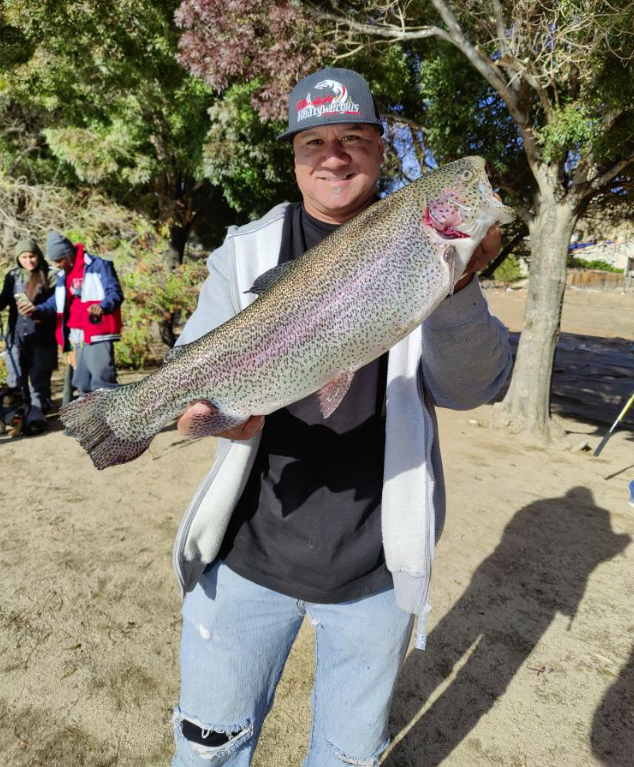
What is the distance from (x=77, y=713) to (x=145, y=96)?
1260 centimetres

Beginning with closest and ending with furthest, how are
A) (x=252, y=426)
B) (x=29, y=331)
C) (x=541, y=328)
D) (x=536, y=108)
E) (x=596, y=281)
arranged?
(x=252, y=426) < (x=29, y=331) < (x=536, y=108) < (x=541, y=328) < (x=596, y=281)

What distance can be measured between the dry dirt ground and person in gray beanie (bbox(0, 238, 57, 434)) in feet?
3.70

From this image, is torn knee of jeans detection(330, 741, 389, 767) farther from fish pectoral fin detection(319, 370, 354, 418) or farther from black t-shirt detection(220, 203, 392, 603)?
fish pectoral fin detection(319, 370, 354, 418)

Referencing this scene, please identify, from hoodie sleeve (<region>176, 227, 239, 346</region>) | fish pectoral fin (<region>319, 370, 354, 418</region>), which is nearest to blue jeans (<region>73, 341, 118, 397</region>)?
hoodie sleeve (<region>176, 227, 239, 346</region>)

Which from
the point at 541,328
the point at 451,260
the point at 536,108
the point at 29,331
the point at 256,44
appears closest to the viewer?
the point at 451,260

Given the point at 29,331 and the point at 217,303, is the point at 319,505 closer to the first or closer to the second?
the point at 217,303

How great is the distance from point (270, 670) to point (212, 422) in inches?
36.0

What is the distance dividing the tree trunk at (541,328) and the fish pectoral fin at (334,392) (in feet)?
24.1

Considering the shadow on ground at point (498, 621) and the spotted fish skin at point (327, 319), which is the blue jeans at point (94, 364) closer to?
the shadow on ground at point (498, 621)

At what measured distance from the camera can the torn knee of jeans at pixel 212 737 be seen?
1.85m

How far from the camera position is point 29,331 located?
7840mm

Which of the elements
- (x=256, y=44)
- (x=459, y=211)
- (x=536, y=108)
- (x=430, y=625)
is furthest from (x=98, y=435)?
(x=256, y=44)

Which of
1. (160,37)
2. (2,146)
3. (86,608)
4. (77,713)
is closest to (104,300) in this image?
(86,608)

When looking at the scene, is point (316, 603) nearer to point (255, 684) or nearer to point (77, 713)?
point (255, 684)
